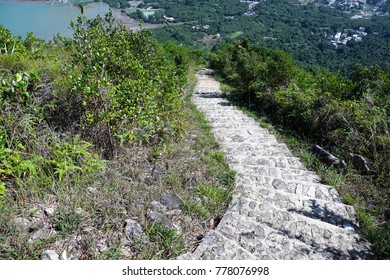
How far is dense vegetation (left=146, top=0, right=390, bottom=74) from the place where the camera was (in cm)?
4900

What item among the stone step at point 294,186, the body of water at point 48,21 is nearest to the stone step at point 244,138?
the stone step at point 294,186

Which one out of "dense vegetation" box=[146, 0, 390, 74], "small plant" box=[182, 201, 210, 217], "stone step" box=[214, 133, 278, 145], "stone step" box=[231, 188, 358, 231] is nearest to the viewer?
"small plant" box=[182, 201, 210, 217]

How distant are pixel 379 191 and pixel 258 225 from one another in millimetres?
2232

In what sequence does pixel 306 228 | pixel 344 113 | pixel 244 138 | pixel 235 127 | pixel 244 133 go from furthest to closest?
pixel 235 127, pixel 244 133, pixel 244 138, pixel 344 113, pixel 306 228

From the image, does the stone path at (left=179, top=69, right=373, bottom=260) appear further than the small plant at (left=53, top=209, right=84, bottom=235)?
Yes

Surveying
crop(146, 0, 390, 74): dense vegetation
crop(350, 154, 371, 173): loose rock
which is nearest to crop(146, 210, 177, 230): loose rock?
crop(350, 154, 371, 173): loose rock

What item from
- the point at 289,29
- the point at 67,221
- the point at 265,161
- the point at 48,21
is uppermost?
the point at 289,29

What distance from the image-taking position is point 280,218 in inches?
139

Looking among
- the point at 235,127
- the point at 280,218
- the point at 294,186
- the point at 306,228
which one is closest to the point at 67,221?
the point at 280,218

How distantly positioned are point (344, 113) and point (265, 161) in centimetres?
230

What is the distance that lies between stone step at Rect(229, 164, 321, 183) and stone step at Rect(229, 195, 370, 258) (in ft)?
3.33

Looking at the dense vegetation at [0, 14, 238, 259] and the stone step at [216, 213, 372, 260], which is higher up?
the dense vegetation at [0, 14, 238, 259]

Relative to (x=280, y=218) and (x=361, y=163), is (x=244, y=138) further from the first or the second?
(x=280, y=218)

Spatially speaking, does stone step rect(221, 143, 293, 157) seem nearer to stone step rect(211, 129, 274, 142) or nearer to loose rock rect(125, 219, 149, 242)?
stone step rect(211, 129, 274, 142)
